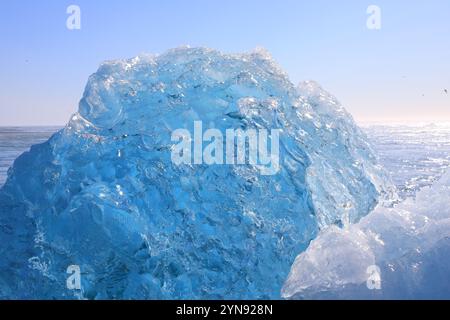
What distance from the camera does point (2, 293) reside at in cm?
400

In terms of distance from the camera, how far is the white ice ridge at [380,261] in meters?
3.51

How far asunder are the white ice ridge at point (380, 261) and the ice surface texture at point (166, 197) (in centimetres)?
42

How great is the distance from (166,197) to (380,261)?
81.5 inches

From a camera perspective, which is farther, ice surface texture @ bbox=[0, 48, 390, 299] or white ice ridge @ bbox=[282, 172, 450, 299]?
ice surface texture @ bbox=[0, 48, 390, 299]

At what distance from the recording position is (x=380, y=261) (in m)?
3.74

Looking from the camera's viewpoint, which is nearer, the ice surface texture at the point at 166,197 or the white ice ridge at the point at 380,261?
the white ice ridge at the point at 380,261

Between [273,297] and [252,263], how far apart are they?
1.20ft

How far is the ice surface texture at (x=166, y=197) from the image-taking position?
12.9 ft

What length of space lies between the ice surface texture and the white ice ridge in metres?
0.42

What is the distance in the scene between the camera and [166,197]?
4125 millimetres

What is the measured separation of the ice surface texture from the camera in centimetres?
394

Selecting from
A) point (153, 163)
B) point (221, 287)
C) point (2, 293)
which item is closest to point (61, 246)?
point (2, 293)

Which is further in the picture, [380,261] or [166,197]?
[166,197]

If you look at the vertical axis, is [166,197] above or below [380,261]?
above
